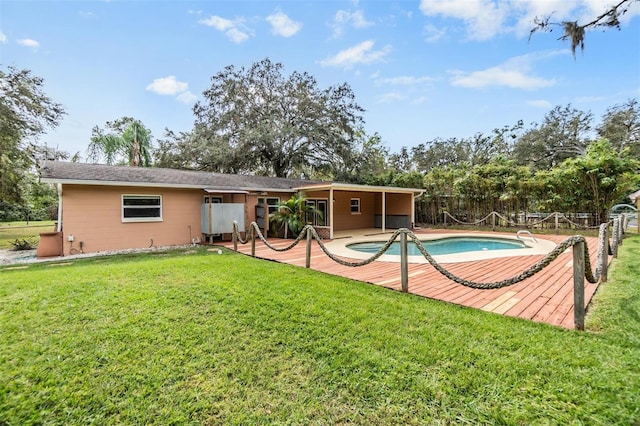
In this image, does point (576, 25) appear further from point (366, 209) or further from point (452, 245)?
point (366, 209)

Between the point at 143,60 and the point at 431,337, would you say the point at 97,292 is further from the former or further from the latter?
the point at 143,60

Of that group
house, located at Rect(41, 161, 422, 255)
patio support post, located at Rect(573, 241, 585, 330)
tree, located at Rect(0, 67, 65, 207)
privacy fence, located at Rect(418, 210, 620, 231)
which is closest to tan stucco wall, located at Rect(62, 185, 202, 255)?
house, located at Rect(41, 161, 422, 255)

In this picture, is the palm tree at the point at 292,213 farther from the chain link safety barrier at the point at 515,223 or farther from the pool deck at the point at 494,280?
the chain link safety barrier at the point at 515,223

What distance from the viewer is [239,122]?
2405 centimetres

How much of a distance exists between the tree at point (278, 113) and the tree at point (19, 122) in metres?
9.48

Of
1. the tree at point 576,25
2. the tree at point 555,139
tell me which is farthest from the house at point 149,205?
the tree at point 555,139

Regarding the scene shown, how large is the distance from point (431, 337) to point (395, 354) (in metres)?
0.56

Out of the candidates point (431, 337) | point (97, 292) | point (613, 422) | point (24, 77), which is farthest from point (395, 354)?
point (24, 77)

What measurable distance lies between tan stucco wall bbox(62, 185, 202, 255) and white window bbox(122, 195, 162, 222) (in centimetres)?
13

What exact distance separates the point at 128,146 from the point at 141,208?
1358 centimetres

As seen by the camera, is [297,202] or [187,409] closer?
[187,409]

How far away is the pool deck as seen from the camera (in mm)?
4102

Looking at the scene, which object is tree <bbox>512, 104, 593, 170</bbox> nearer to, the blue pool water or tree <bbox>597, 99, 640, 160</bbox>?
tree <bbox>597, 99, 640, 160</bbox>

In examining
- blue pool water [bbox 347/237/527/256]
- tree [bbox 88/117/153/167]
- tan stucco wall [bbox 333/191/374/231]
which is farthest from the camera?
tree [bbox 88/117/153/167]
